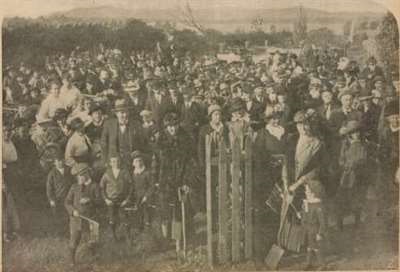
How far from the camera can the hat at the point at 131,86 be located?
6.80 meters

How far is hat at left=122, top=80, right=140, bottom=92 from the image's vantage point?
6.80m

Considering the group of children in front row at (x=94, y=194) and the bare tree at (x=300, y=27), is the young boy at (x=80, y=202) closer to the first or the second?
the group of children in front row at (x=94, y=194)

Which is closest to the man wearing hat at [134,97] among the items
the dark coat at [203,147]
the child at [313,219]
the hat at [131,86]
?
the hat at [131,86]

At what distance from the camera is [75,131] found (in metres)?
6.76

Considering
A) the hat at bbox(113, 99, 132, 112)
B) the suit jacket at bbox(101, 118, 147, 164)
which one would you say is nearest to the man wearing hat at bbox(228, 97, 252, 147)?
the suit jacket at bbox(101, 118, 147, 164)

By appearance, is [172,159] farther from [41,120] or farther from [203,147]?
[41,120]

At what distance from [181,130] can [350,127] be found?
1.54 m

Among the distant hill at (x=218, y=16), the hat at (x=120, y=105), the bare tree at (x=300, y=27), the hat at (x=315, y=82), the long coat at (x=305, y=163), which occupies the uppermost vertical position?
the distant hill at (x=218, y=16)

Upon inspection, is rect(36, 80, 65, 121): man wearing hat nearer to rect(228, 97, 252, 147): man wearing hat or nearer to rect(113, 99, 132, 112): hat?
rect(113, 99, 132, 112): hat

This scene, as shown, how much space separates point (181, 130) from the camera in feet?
22.4

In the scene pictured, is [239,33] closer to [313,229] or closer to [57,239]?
[313,229]

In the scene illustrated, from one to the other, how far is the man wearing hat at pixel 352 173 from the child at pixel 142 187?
1.72 metres

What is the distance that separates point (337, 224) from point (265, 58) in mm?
1637

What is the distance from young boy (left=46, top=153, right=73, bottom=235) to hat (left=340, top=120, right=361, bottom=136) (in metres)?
2.49
